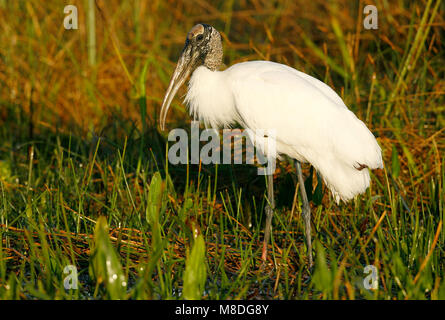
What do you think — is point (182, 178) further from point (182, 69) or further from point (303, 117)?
point (303, 117)

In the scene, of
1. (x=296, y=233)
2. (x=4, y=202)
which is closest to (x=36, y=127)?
(x=4, y=202)

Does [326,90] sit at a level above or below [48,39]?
below

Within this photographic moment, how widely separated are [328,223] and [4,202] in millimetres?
1728

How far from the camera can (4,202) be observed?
3098mm

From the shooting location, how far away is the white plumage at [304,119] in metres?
2.96

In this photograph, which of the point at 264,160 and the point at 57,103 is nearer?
the point at 264,160

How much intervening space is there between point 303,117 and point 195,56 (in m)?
0.69

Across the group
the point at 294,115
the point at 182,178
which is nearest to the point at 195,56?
the point at 294,115

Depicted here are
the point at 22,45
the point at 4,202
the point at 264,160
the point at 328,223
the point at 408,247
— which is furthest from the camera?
the point at 22,45

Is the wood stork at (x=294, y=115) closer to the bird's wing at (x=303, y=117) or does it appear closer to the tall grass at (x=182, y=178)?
the bird's wing at (x=303, y=117)

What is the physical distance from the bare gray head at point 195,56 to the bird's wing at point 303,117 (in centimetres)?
27

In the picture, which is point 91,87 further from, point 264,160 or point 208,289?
point 208,289

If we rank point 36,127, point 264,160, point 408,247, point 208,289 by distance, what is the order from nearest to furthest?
point 208,289
point 408,247
point 264,160
point 36,127
